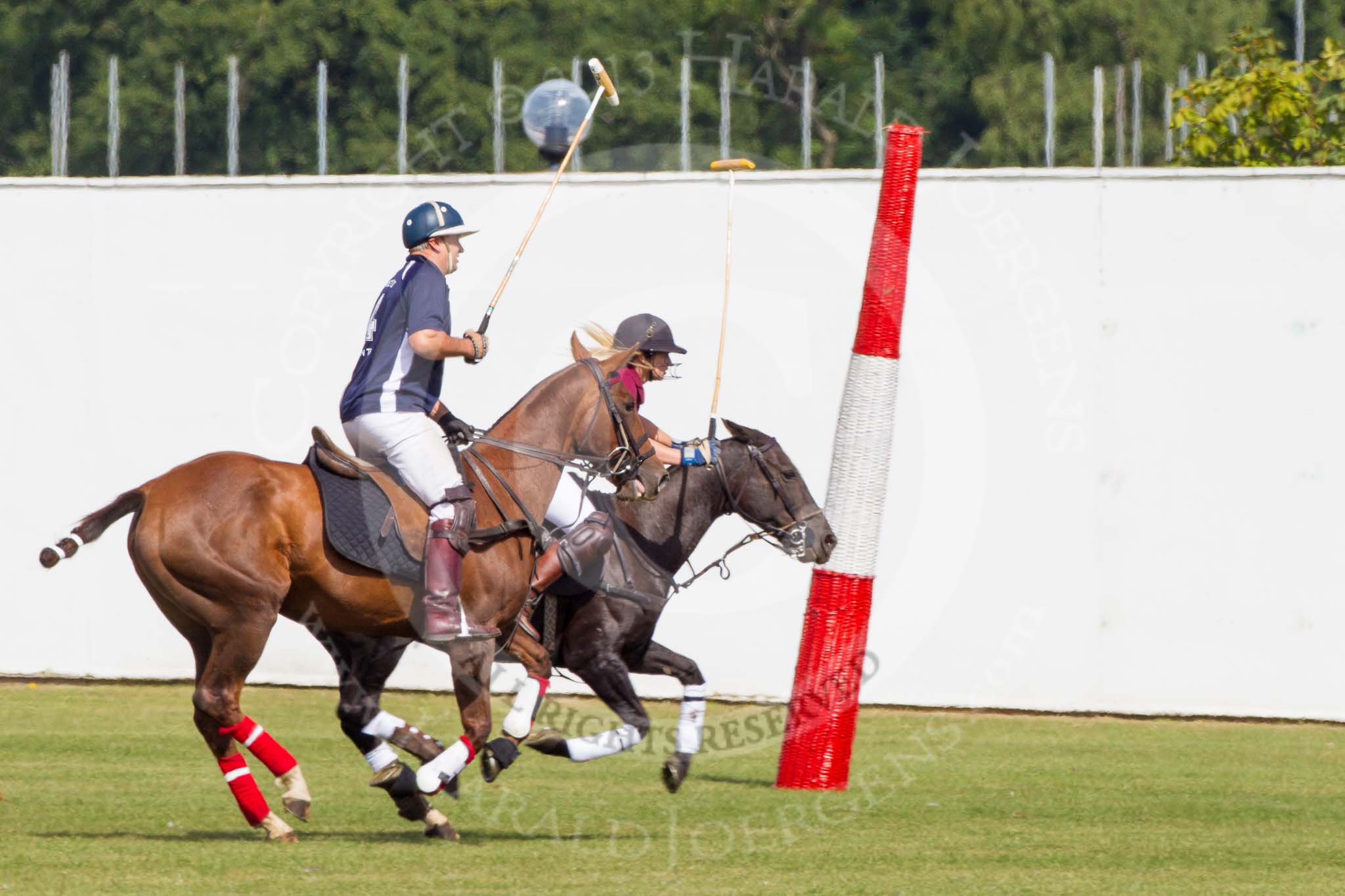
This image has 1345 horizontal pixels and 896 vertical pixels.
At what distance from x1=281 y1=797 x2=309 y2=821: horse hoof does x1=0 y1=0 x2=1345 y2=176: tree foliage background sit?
23395mm

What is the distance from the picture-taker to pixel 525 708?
29.3 feet

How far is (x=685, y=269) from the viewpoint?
13484mm

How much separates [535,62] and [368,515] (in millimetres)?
29823

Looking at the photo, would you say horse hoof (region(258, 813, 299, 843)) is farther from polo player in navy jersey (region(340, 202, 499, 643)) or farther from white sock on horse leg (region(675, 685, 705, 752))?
white sock on horse leg (region(675, 685, 705, 752))

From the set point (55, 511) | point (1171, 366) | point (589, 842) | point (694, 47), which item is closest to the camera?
point (589, 842)

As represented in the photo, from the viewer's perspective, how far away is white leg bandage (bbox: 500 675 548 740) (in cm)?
880

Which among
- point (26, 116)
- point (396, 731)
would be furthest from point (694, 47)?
point (396, 731)

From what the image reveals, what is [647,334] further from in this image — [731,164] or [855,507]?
[855,507]

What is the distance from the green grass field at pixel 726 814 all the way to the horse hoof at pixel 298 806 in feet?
0.45

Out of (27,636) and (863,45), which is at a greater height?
(863,45)

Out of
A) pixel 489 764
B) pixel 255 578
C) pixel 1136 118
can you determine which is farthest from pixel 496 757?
pixel 1136 118

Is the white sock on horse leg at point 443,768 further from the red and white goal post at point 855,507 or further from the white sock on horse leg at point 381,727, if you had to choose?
the red and white goal post at point 855,507

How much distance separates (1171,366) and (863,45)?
26.2 meters

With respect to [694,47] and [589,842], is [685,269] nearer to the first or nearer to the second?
[589,842]
